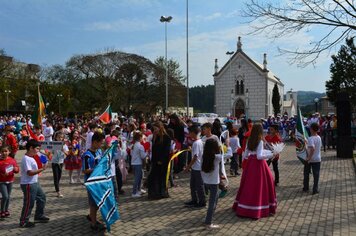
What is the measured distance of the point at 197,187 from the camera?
27.2 feet

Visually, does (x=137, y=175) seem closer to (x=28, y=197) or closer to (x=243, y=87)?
(x=28, y=197)

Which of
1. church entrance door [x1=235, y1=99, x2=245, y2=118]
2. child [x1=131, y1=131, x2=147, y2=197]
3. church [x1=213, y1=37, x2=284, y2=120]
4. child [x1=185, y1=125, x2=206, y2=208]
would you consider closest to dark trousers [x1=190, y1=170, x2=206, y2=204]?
child [x1=185, y1=125, x2=206, y2=208]

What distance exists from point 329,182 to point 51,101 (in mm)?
53100

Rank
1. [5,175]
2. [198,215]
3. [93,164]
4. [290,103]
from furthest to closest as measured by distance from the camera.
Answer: [290,103] → [198,215] → [5,175] → [93,164]

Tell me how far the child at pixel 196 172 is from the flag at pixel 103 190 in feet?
6.45

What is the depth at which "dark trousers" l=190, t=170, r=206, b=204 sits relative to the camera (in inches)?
324

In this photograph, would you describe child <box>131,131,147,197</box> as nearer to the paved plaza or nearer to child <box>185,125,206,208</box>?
the paved plaza

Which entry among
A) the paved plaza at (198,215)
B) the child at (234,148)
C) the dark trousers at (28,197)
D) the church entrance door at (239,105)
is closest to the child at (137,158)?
the paved plaza at (198,215)

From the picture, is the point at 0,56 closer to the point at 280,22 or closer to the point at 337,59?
the point at 337,59

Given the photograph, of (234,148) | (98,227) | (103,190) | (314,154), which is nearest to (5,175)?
(98,227)

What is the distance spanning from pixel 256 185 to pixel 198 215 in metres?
1.39

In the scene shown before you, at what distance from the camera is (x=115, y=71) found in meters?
49.4

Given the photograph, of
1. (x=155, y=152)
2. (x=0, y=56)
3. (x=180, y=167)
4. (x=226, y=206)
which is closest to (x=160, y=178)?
(x=155, y=152)

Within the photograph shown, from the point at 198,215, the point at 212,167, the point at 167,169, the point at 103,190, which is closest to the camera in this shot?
the point at 103,190
